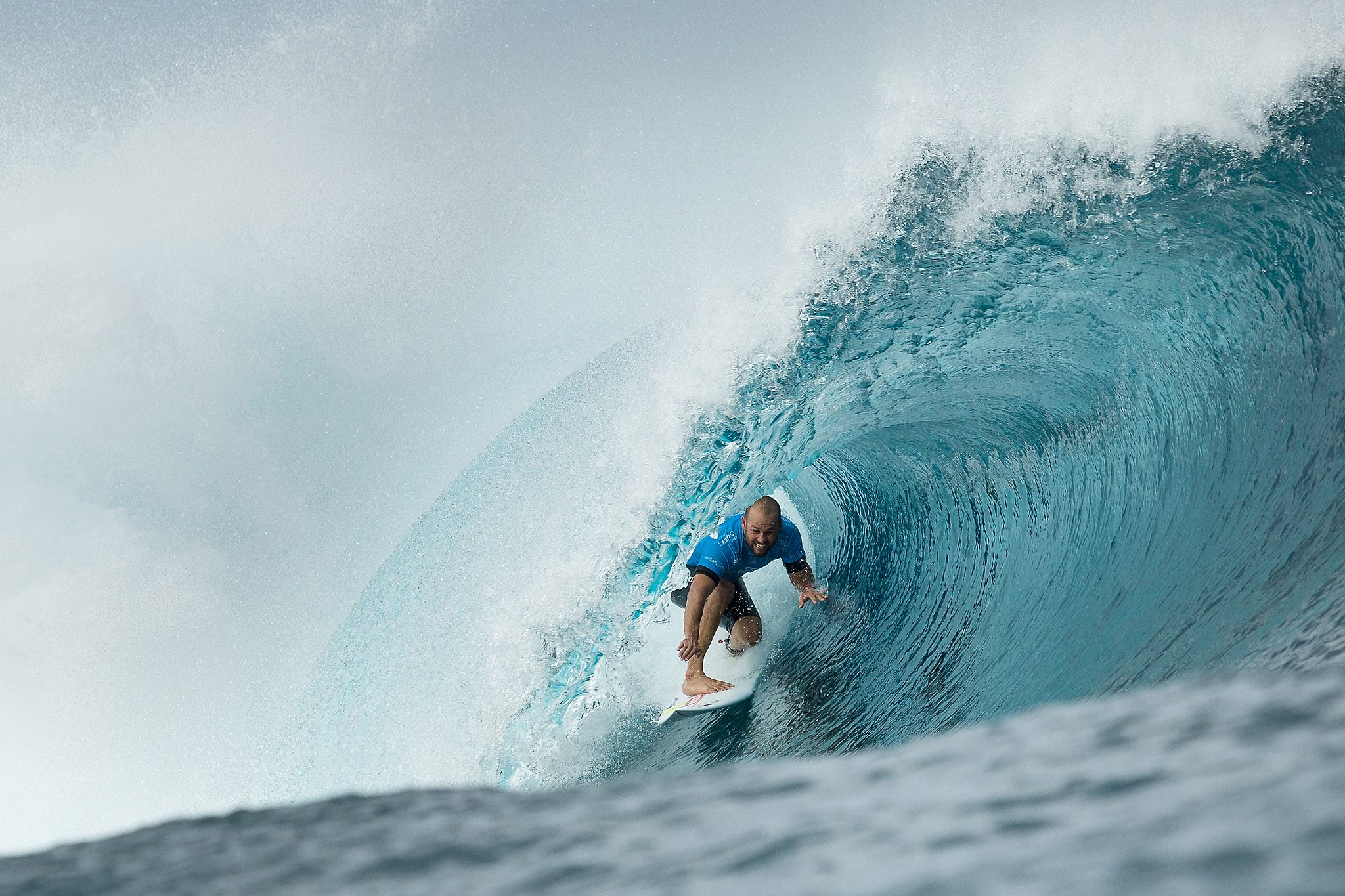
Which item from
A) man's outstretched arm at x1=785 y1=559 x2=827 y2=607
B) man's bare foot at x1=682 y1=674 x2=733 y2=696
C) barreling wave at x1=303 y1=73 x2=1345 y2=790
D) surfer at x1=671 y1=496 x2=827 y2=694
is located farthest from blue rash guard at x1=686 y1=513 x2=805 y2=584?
barreling wave at x1=303 y1=73 x2=1345 y2=790

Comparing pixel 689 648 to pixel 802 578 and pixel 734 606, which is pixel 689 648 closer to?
pixel 734 606

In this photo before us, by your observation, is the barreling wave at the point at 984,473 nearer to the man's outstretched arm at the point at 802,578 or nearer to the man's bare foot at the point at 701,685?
the man's bare foot at the point at 701,685

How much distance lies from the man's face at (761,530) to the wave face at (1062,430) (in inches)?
31.7

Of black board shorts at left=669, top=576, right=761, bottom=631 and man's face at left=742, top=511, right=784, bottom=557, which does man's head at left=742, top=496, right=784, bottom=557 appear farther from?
black board shorts at left=669, top=576, right=761, bottom=631

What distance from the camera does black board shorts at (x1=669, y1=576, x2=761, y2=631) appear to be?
473 centimetres

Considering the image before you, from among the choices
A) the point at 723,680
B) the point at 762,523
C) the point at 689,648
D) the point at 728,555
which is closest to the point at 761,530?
the point at 762,523

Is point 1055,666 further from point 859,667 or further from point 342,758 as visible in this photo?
point 342,758

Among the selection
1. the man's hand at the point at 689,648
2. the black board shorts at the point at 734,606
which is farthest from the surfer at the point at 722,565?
the black board shorts at the point at 734,606

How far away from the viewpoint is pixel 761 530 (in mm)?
4031

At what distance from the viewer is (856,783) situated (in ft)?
1.57

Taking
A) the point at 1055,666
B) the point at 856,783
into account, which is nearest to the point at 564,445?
the point at 1055,666

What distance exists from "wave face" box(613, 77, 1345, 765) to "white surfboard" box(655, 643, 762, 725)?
16cm

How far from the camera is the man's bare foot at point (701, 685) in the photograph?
439 centimetres

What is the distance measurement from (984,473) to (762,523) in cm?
198
